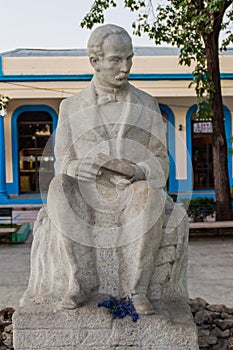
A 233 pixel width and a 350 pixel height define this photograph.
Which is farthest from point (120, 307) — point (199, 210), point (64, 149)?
point (199, 210)

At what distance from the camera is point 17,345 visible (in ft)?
9.84

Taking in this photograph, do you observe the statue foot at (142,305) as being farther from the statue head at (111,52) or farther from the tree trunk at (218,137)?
the tree trunk at (218,137)

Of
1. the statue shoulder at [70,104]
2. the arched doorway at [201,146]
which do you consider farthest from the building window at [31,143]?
the statue shoulder at [70,104]

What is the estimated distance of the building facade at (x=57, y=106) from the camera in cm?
1484

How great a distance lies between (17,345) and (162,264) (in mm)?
988

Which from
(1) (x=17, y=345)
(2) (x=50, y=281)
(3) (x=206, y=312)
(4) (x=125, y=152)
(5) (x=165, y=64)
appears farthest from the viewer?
(5) (x=165, y=64)

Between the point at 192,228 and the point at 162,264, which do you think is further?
the point at 192,228

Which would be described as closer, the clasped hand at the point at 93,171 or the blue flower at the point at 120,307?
the blue flower at the point at 120,307

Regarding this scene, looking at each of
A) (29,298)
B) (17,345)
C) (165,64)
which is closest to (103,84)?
(29,298)

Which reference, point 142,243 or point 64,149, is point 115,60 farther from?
point 142,243

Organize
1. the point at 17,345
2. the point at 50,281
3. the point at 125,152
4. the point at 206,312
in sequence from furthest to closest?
the point at 206,312
the point at 125,152
the point at 50,281
the point at 17,345

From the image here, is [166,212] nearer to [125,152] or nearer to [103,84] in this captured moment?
[125,152]

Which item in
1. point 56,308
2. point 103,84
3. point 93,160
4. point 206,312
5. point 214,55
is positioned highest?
point 214,55

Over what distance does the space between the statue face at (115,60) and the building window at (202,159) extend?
13.3m
